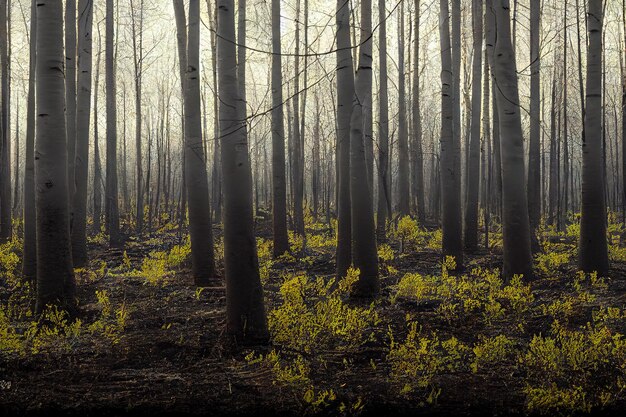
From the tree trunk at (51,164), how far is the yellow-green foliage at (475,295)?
385 centimetres

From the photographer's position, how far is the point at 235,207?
4301mm

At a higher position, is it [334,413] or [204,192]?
[204,192]

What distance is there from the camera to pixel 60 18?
16.6 ft

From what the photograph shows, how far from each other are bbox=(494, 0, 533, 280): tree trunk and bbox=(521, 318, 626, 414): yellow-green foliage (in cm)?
259

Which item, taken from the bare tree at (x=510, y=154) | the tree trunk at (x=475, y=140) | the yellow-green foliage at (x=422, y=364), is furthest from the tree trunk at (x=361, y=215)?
the tree trunk at (x=475, y=140)

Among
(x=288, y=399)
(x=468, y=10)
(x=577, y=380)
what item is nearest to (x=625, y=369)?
(x=577, y=380)

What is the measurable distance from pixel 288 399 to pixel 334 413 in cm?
35

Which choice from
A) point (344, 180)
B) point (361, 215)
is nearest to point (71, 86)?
point (344, 180)

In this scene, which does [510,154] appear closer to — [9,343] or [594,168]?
[594,168]

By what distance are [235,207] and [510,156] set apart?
4212 mm

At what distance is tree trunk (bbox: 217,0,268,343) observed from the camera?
4.30 meters

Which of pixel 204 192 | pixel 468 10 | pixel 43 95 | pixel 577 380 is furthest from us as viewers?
pixel 468 10

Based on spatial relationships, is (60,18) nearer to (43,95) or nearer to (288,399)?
(43,95)

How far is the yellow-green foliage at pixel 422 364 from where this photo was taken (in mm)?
3537
